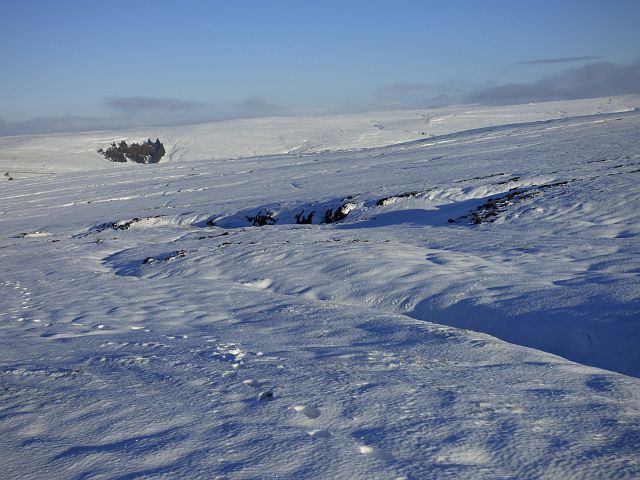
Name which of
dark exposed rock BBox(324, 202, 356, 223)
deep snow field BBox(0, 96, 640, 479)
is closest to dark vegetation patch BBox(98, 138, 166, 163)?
deep snow field BBox(0, 96, 640, 479)

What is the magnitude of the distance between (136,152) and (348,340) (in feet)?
328

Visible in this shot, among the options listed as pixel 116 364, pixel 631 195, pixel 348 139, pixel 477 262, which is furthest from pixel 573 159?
pixel 348 139

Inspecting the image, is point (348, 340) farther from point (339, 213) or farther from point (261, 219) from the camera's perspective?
point (261, 219)

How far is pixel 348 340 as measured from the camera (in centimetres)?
879

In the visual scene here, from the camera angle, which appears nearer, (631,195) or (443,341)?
(443,341)

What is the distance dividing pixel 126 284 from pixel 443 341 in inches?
366

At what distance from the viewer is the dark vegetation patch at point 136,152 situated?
98875 mm

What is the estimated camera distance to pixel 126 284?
14.8 meters

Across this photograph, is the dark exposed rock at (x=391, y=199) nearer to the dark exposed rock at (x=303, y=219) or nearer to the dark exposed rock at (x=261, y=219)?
the dark exposed rock at (x=303, y=219)

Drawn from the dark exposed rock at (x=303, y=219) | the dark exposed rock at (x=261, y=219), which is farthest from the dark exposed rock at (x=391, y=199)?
the dark exposed rock at (x=261, y=219)

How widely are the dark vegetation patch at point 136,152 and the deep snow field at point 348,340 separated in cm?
7623

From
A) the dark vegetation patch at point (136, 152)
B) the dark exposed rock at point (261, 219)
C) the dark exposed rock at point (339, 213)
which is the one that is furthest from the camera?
the dark vegetation patch at point (136, 152)

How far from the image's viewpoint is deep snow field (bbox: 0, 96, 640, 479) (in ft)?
16.8

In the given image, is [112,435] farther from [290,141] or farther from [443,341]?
[290,141]
